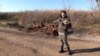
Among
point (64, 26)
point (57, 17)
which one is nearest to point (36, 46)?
point (64, 26)

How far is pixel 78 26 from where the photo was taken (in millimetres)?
21672

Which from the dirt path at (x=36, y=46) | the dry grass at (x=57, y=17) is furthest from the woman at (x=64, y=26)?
the dry grass at (x=57, y=17)

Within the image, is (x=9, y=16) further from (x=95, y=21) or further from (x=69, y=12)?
(x=95, y=21)

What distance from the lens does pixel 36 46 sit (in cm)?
1525

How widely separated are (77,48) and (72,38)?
327 centimetres

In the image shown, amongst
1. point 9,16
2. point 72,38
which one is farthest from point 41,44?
point 9,16

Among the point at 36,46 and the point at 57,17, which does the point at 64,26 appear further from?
the point at 57,17

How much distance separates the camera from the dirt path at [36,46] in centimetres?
A: 1409

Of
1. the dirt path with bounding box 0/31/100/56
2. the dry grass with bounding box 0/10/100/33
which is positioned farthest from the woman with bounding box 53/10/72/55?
the dry grass with bounding box 0/10/100/33

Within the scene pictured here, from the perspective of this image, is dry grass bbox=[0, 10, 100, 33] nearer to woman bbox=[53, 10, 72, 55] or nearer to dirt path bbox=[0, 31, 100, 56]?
dirt path bbox=[0, 31, 100, 56]

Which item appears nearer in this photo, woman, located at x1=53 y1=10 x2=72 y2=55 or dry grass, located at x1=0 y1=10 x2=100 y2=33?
woman, located at x1=53 y1=10 x2=72 y2=55

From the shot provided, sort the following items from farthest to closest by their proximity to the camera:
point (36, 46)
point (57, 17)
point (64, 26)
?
point (57, 17) → point (36, 46) → point (64, 26)

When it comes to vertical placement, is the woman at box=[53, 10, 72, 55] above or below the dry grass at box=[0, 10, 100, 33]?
above

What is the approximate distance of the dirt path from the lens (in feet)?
46.2
